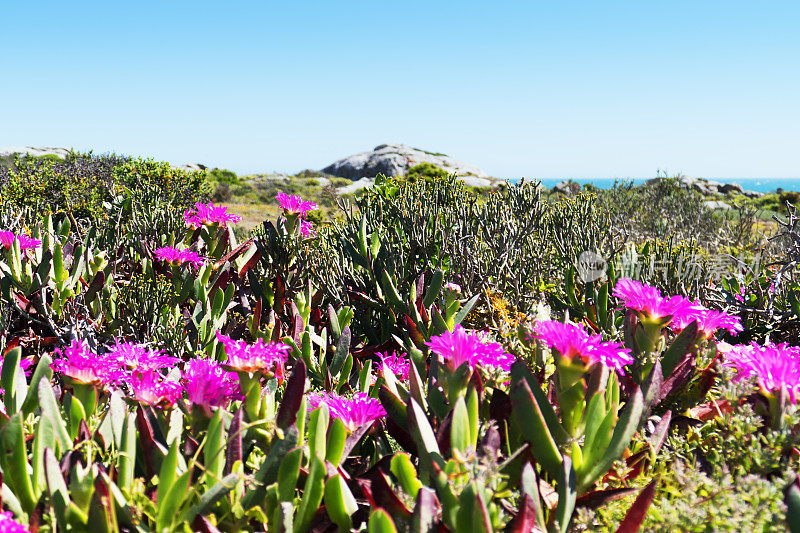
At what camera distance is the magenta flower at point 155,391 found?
1.37 meters

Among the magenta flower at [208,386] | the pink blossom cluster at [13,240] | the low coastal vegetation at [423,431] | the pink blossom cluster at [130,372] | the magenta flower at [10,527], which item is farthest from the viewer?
the pink blossom cluster at [13,240]

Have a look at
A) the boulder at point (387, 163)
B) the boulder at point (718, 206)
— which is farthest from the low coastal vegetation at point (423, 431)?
the boulder at point (387, 163)

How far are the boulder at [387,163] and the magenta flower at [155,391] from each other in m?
33.9

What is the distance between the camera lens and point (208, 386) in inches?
50.9

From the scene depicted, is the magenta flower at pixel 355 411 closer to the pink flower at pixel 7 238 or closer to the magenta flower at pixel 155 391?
the magenta flower at pixel 155 391

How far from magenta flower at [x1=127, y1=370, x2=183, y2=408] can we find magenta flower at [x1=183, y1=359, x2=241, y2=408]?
0.27 feet

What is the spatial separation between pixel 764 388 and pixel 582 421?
1.27 ft

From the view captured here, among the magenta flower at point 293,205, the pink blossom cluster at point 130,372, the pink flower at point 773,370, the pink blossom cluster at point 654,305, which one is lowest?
the pink blossom cluster at point 130,372

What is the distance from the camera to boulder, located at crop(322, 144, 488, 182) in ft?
120

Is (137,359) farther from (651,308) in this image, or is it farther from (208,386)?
(651,308)

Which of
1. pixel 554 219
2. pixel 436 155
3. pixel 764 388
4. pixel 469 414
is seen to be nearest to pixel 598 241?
pixel 554 219

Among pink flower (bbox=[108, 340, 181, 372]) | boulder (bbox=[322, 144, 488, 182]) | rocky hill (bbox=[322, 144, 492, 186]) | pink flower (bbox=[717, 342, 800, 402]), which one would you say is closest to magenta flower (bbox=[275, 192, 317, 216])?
pink flower (bbox=[108, 340, 181, 372])

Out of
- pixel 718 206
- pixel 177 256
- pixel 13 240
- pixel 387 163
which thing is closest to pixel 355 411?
pixel 177 256

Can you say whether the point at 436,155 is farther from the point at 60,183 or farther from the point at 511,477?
the point at 511,477
